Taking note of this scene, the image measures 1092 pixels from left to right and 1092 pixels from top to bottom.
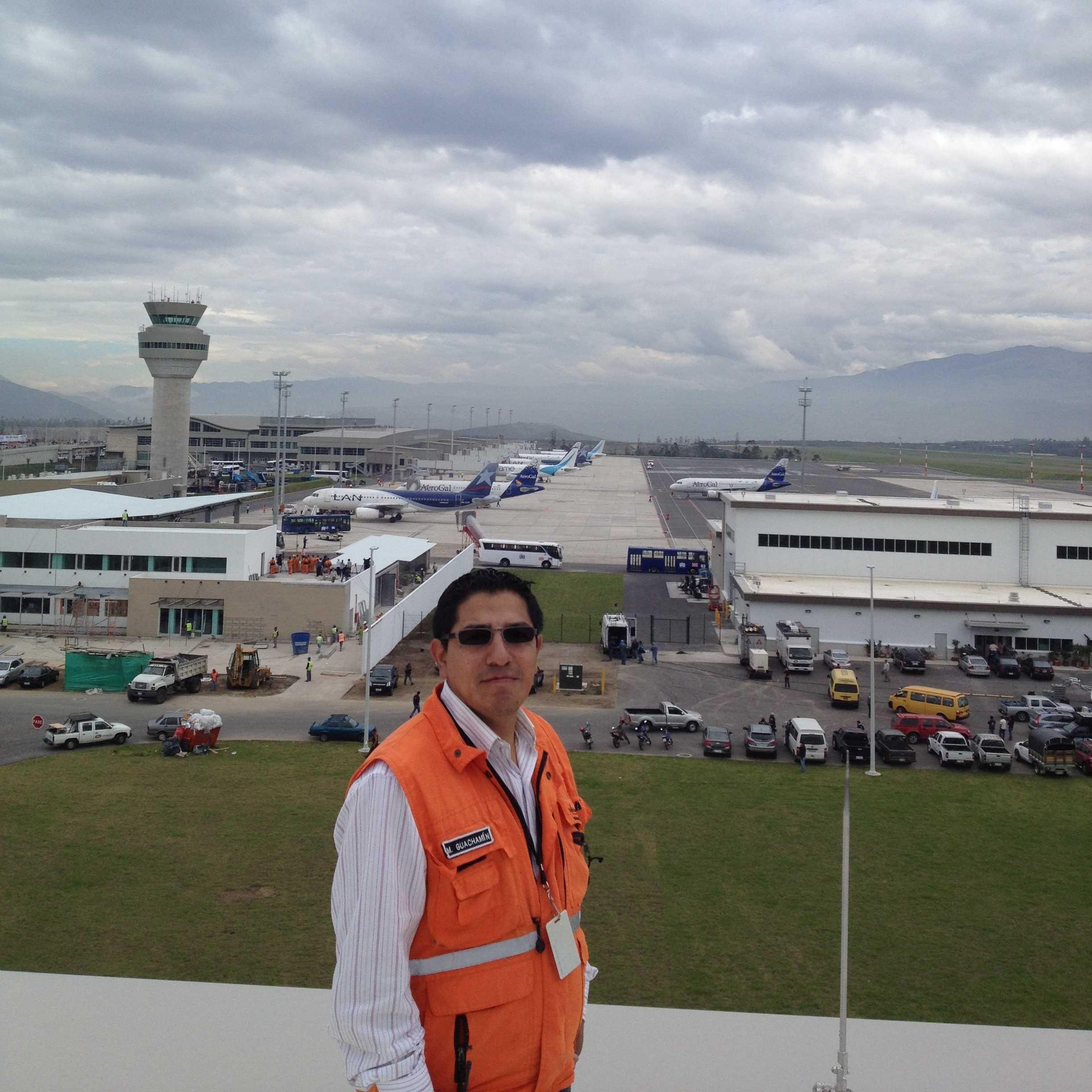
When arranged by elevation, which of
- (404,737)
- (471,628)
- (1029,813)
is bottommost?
(1029,813)

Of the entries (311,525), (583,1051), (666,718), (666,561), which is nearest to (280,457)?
(311,525)

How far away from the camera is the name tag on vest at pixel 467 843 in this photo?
315cm

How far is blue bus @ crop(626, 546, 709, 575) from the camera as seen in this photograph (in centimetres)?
5847

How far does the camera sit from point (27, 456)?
410ft

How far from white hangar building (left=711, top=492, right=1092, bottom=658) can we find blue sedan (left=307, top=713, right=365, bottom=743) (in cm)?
1919

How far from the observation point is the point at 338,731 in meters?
26.6

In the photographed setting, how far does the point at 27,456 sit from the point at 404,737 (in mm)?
139584

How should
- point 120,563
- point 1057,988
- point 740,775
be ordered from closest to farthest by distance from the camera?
point 1057,988 < point 740,775 < point 120,563

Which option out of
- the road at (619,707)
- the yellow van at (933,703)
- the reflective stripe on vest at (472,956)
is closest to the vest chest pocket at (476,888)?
the reflective stripe on vest at (472,956)

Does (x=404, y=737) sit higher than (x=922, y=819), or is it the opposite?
(x=404, y=737)

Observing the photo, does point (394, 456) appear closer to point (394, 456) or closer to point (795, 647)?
point (394, 456)

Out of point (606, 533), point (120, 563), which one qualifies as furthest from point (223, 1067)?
point (606, 533)

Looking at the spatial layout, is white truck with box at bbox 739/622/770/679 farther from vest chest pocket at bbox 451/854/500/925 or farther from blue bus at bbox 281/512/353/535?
blue bus at bbox 281/512/353/535

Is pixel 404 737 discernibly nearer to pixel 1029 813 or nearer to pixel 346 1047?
pixel 346 1047
